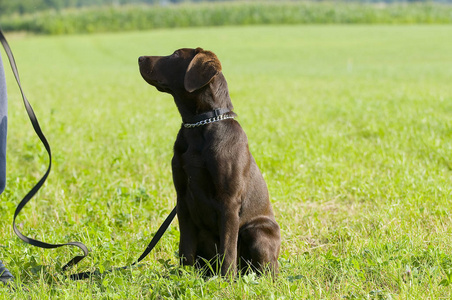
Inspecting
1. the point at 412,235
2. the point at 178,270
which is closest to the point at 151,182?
the point at 178,270

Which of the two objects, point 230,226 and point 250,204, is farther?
point 250,204

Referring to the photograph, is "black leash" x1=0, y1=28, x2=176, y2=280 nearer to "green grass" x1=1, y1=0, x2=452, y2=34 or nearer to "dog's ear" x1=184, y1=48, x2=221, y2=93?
"dog's ear" x1=184, y1=48, x2=221, y2=93

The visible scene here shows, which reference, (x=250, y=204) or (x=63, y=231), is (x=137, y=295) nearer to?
(x=250, y=204)

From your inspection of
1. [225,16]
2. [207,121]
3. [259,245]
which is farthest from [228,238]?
[225,16]

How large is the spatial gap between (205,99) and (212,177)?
453mm

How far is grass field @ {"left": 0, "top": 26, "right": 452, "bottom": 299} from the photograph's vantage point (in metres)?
3.05

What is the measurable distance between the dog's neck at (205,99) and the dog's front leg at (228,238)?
58 cm

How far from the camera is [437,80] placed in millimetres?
15516

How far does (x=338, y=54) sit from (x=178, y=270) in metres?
28.5

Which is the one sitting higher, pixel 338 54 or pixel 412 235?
→ pixel 412 235

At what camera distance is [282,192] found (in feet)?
16.4

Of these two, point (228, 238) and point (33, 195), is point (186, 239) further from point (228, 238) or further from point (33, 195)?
point (33, 195)

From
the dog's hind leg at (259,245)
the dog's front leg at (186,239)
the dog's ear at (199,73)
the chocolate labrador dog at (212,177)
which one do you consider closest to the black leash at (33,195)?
the dog's front leg at (186,239)

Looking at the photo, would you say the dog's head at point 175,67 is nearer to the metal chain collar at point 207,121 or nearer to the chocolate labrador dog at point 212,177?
the chocolate labrador dog at point 212,177
